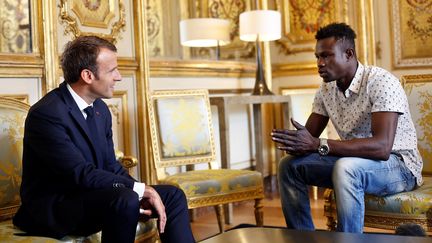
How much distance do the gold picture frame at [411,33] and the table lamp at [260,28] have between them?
2.96 ft

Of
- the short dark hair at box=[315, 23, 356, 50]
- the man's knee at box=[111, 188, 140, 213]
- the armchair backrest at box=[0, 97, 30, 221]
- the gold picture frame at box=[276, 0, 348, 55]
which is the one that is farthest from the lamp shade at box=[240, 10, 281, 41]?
the man's knee at box=[111, 188, 140, 213]

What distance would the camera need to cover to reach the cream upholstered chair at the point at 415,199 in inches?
87.7

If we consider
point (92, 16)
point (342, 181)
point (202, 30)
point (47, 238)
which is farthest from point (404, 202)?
point (202, 30)

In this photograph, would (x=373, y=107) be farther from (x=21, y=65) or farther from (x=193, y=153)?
(x=21, y=65)

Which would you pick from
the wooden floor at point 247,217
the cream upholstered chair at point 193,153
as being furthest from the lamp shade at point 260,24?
the wooden floor at point 247,217

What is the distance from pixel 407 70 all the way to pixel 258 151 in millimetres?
1227

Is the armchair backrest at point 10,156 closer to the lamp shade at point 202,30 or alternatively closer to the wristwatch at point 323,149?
the wristwatch at point 323,149

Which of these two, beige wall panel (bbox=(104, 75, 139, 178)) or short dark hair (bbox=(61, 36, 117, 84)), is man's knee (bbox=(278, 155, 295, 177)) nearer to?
short dark hair (bbox=(61, 36, 117, 84))

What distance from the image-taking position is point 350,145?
7.39 feet

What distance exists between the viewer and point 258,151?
174 inches

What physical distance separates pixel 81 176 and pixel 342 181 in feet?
3.06

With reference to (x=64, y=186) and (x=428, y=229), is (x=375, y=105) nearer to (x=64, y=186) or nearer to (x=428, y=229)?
(x=428, y=229)

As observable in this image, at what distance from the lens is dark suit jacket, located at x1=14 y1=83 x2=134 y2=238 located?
6.23ft

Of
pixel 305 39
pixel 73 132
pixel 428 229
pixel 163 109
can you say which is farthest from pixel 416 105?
pixel 305 39
